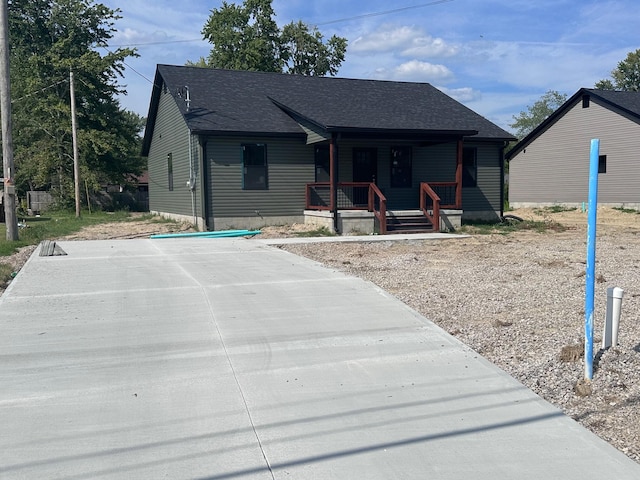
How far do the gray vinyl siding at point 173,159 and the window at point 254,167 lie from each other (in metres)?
1.64

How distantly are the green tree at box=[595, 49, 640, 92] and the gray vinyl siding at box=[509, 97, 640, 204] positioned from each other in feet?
113

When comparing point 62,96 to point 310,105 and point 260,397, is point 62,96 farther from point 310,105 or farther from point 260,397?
point 260,397

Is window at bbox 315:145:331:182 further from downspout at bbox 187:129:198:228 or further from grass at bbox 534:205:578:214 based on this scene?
grass at bbox 534:205:578:214

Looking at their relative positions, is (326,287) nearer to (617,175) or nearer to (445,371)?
(445,371)

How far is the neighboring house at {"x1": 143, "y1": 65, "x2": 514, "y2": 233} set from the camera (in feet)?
60.4

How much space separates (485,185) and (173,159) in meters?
12.3

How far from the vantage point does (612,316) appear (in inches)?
202

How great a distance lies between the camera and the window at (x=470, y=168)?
22016 millimetres

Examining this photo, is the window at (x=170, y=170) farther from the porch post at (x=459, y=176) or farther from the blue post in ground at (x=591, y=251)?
the blue post in ground at (x=591, y=251)

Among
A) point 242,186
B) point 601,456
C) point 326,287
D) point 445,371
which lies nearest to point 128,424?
point 445,371

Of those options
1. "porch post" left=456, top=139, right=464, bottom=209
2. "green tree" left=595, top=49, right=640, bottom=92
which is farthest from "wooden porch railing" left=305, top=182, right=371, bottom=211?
"green tree" left=595, top=49, right=640, bottom=92

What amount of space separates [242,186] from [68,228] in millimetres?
6925

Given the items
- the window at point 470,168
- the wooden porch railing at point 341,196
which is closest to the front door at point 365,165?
the wooden porch railing at point 341,196

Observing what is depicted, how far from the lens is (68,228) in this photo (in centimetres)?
2098
